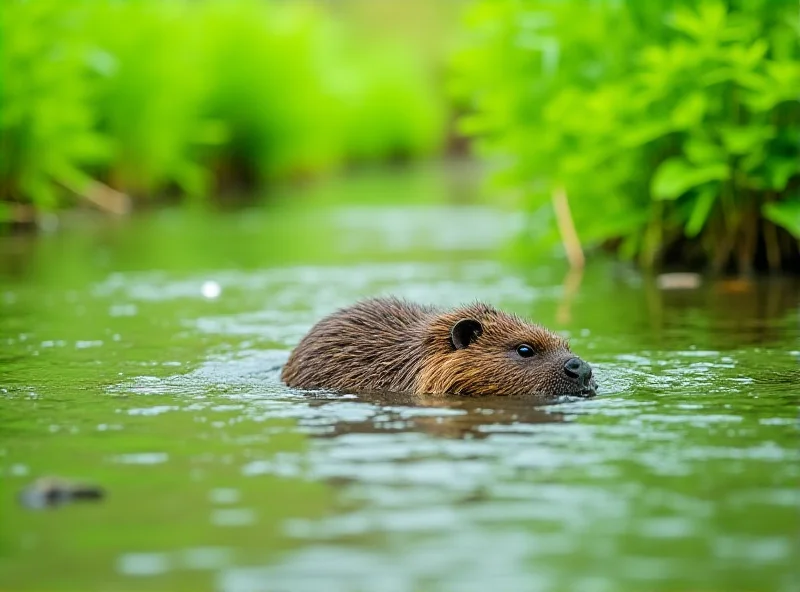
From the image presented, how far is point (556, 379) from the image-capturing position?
633 centimetres

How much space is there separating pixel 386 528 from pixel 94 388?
305 cm

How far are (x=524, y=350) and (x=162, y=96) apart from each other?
16321mm

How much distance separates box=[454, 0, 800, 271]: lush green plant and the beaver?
3756 millimetres

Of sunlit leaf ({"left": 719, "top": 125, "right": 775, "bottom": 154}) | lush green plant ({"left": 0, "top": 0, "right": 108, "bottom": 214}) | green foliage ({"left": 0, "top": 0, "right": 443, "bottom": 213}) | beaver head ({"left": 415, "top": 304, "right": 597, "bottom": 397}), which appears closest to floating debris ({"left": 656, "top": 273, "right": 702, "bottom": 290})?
sunlit leaf ({"left": 719, "top": 125, "right": 775, "bottom": 154})

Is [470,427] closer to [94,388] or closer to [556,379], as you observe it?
[556,379]

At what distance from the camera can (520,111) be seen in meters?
12.4

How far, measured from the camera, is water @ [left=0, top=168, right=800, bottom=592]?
3.68m

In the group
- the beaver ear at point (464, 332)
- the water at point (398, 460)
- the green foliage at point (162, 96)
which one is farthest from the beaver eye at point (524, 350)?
the green foliage at point (162, 96)

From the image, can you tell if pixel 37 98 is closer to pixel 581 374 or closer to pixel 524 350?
pixel 524 350

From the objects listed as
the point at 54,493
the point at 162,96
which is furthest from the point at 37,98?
the point at 54,493

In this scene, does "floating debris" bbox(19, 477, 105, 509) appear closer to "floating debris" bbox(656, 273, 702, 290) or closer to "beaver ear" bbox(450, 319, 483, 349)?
"beaver ear" bbox(450, 319, 483, 349)

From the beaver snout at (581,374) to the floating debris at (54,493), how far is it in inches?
99.7

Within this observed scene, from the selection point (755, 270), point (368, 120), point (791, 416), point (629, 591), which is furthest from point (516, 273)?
point (368, 120)

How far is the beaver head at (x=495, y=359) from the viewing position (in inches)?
250
